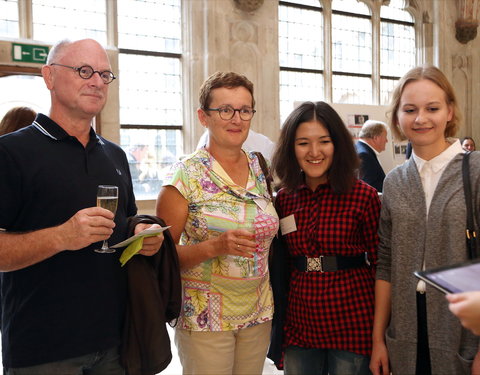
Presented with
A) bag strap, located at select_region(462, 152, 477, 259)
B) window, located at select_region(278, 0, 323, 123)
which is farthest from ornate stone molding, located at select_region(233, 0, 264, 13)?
bag strap, located at select_region(462, 152, 477, 259)

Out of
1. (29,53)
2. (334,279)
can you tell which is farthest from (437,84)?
(29,53)

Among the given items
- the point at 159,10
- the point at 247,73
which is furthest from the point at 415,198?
the point at 159,10

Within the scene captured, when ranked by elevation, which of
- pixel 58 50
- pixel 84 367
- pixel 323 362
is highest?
pixel 58 50

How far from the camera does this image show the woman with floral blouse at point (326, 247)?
2.28 m

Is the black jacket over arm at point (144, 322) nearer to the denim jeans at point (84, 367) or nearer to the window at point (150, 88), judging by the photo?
the denim jeans at point (84, 367)

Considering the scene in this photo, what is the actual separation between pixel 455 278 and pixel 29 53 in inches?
287

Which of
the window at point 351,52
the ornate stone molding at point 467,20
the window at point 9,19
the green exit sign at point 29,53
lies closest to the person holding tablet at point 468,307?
the green exit sign at point 29,53

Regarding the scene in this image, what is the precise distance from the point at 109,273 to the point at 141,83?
24.3 feet

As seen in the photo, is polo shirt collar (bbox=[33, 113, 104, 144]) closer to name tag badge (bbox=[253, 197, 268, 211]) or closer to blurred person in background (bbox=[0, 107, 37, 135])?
name tag badge (bbox=[253, 197, 268, 211])

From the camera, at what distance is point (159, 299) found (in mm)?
2059

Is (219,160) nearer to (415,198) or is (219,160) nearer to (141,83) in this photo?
(415,198)

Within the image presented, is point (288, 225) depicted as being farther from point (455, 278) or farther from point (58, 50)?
point (58, 50)

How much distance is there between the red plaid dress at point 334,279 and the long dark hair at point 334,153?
71 mm

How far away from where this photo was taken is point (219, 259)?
7.65 ft
